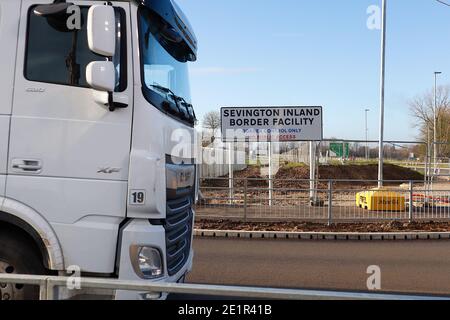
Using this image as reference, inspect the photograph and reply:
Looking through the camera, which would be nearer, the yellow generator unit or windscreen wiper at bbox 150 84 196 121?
windscreen wiper at bbox 150 84 196 121

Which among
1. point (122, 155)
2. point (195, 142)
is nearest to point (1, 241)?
point (122, 155)

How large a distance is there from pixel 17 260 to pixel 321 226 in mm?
8880

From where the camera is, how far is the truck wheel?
3.52 metres

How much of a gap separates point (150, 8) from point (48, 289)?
8.04 feet

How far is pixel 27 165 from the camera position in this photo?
3592 mm

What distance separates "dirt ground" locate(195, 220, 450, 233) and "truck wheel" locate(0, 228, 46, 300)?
7442 millimetres

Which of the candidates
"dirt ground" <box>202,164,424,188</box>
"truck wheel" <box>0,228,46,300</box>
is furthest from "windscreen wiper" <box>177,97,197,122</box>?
"dirt ground" <box>202,164,424,188</box>

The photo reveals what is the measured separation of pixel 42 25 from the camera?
145 inches

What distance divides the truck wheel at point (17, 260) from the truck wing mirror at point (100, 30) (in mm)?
1694

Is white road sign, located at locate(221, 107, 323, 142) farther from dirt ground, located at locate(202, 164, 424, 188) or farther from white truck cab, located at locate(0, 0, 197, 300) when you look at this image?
white truck cab, located at locate(0, 0, 197, 300)

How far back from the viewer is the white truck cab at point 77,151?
11.6 feet

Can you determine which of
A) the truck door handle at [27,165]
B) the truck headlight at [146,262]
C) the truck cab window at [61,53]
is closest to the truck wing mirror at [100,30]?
the truck cab window at [61,53]

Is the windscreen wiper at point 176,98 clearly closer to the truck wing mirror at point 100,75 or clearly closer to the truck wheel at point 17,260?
the truck wing mirror at point 100,75

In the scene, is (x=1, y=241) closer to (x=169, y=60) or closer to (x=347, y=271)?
(x=169, y=60)
